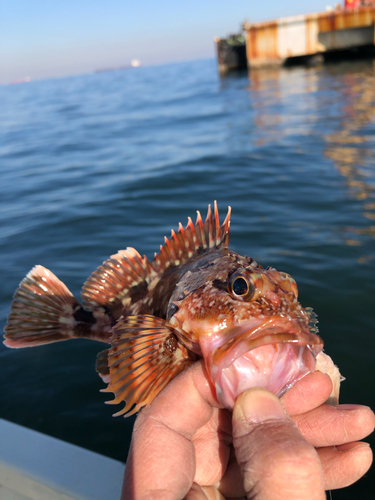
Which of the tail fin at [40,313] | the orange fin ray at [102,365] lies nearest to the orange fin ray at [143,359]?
the orange fin ray at [102,365]

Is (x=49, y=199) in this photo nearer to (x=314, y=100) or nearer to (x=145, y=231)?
(x=145, y=231)

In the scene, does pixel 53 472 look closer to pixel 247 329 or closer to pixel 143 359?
pixel 143 359

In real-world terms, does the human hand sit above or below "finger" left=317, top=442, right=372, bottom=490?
above

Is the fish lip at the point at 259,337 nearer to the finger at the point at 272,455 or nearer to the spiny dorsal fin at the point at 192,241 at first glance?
the finger at the point at 272,455

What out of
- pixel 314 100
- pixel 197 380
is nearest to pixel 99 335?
pixel 197 380

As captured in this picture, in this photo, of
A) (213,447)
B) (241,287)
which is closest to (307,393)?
(213,447)

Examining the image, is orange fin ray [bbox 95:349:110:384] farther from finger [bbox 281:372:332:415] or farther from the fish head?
finger [bbox 281:372:332:415]

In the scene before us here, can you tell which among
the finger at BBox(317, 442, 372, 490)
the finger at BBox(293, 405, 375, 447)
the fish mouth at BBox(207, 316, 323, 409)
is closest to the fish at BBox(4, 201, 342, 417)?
the fish mouth at BBox(207, 316, 323, 409)
